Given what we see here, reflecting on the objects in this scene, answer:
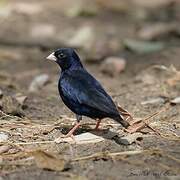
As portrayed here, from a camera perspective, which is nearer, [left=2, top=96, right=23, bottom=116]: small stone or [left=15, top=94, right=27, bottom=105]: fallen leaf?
[left=2, top=96, right=23, bottom=116]: small stone

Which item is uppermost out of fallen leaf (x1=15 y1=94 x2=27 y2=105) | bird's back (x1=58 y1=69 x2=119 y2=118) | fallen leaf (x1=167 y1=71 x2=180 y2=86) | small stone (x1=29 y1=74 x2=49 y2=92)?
bird's back (x1=58 y1=69 x2=119 y2=118)

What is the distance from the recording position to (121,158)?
4.93 metres

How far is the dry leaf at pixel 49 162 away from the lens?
4.69 metres

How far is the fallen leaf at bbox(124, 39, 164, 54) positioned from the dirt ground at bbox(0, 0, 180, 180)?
0.24 feet

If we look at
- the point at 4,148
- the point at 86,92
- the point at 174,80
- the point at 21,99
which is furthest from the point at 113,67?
the point at 4,148

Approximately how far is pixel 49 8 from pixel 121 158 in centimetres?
798

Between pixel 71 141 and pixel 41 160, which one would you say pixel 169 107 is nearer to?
pixel 71 141

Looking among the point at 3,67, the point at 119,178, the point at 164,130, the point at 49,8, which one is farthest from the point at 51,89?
the point at 49,8

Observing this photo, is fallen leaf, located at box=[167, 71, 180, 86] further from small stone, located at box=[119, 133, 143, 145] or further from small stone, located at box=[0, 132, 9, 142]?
small stone, located at box=[0, 132, 9, 142]

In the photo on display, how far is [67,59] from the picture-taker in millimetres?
5938

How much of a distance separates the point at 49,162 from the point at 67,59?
1.44m

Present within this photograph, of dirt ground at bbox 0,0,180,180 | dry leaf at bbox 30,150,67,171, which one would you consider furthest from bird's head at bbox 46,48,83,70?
dry leaf at bbox 30,150,67,171

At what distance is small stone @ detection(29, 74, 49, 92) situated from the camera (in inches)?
316

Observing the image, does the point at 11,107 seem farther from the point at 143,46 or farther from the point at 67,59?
the point at 143,46
